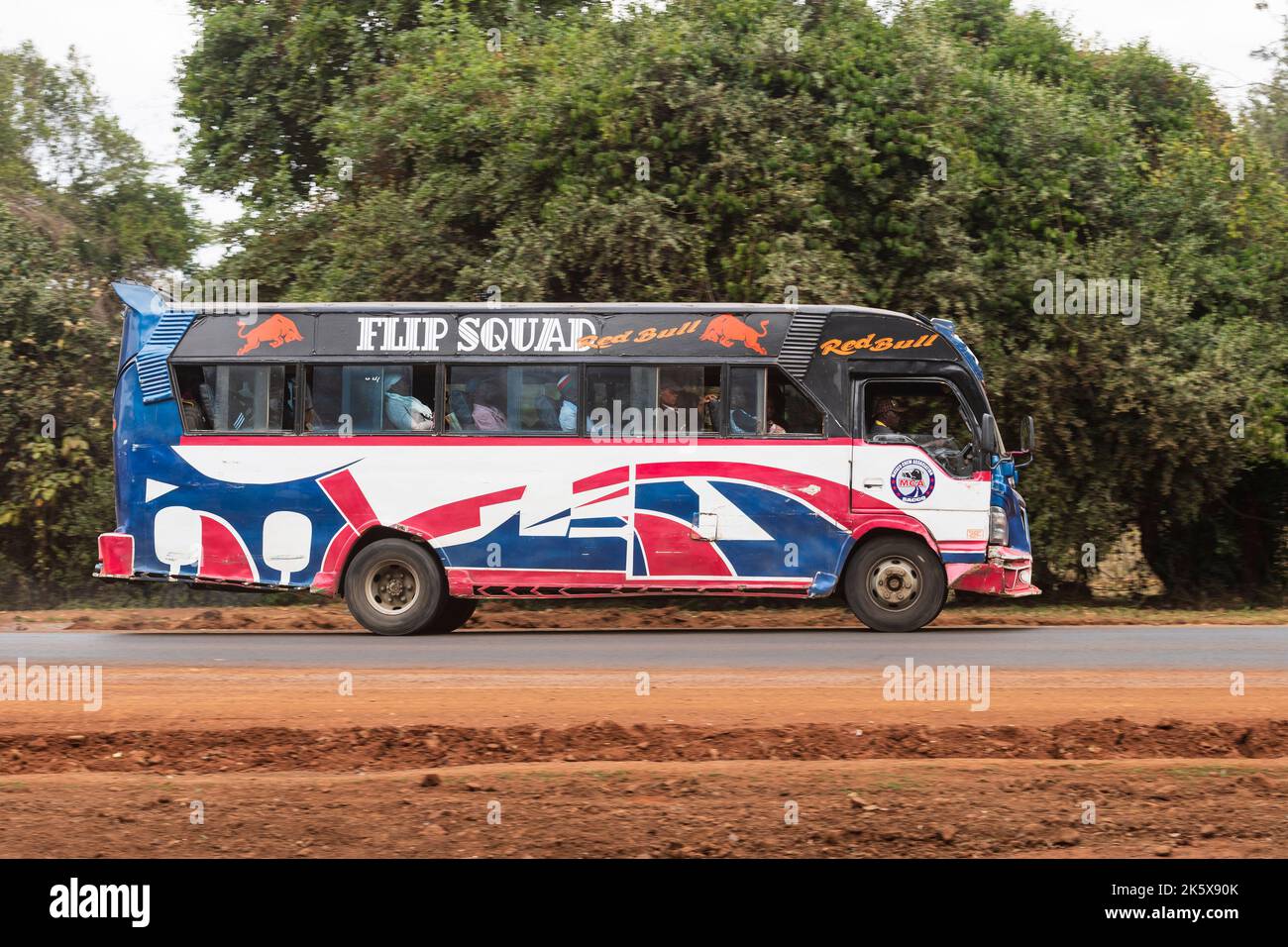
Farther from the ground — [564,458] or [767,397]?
[767,397]

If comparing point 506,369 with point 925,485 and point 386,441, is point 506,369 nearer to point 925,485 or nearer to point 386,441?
point 386,441

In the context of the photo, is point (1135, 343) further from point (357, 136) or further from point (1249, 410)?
point (357, 136)

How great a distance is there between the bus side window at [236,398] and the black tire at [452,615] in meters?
2.71

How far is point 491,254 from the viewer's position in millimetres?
21484

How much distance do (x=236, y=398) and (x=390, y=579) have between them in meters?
2.57

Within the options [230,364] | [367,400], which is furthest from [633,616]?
[230,364]

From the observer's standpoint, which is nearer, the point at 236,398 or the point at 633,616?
the point at 236,398

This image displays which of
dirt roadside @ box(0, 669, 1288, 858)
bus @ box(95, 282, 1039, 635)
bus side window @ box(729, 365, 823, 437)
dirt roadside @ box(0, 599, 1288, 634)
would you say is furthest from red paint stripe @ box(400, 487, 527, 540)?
dirt roadside @ box(0, 669, 1288, 858)

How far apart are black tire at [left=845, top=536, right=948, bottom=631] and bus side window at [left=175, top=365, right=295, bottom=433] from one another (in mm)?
6295

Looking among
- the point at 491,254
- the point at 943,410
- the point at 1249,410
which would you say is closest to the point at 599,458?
the point at 943,410

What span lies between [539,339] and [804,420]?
9.68 feet

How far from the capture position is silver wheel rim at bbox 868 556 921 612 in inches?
623

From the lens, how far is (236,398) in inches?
644

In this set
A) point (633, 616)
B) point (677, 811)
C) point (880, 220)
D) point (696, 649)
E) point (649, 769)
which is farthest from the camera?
point (880, 220)
